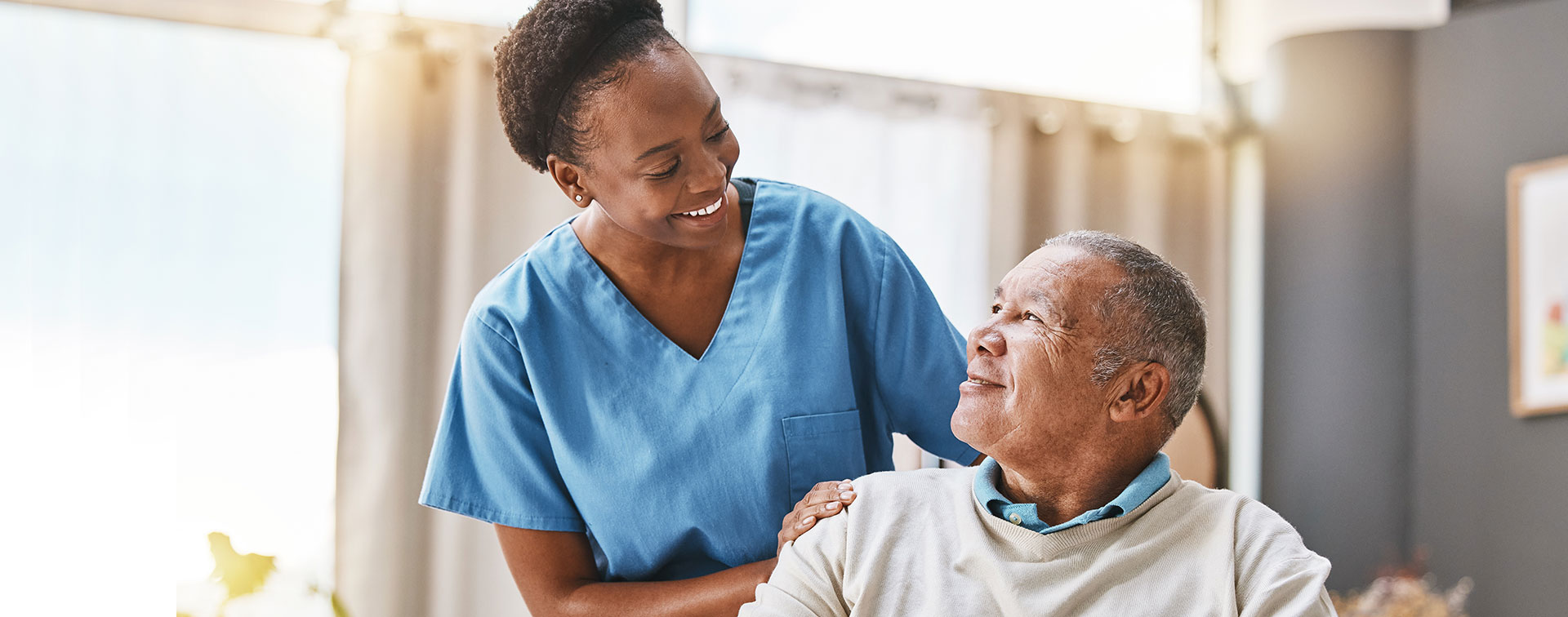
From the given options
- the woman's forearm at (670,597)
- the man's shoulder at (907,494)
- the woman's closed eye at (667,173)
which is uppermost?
the woman's closed eye at (667,173)

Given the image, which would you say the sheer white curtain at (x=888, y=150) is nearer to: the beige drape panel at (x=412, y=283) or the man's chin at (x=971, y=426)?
the beige drape panel at (x=412, y=283)

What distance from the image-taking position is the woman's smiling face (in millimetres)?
1383

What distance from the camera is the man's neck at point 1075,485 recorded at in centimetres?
141

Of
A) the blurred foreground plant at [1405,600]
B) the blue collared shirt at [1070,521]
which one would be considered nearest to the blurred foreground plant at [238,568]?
the blue collared shirt at [1070,521]

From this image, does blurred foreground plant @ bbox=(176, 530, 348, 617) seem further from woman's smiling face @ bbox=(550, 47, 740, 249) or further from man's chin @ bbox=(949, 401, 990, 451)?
man's chin @ bbox=(949, 401, 990, 451)

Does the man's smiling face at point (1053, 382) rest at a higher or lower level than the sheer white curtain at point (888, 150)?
lower

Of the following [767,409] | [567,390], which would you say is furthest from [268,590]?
[767,409]

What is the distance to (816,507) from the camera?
143 cm

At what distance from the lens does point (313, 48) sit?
10.4ft

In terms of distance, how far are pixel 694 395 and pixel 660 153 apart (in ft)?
1.07

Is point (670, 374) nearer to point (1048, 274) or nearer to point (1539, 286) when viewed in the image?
point (1048, 274)

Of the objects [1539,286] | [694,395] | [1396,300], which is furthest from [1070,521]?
[1396,300]

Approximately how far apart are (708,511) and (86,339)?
213cm

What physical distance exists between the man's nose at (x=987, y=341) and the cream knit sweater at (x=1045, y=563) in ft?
0.57
